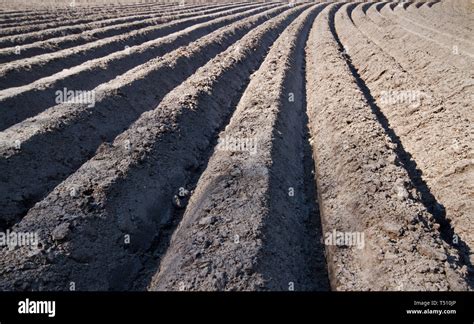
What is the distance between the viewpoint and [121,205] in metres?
4.13

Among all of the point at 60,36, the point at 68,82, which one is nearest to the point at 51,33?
the point at 60,36

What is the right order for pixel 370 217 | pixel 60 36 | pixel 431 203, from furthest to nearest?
pixel 60 36, pixel 431 203, pixel 370 217

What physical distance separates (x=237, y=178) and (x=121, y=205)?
140cm

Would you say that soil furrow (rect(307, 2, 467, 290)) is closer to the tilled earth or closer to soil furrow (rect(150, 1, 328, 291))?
the tilled earth

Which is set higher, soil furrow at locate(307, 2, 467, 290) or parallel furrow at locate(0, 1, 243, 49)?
parallel furrow at locate(0, 1, 243, 49)

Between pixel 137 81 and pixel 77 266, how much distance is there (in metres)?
5.05

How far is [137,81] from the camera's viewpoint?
25.1 feet

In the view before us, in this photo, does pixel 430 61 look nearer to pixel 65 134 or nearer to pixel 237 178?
pixel 237 178

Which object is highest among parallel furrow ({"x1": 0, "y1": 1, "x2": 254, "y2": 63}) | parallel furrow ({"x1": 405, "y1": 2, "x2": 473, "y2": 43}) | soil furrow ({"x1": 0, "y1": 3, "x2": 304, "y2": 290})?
parallel furrow ({"x1": 405, "y1": 2, "x2": 473, "y2": 43})

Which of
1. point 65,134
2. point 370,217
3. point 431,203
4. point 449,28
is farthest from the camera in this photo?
point 449,28

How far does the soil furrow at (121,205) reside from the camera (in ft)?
11.1

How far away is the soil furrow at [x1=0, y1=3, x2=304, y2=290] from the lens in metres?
3.39

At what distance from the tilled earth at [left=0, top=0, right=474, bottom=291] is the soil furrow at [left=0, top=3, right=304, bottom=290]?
0.06ft

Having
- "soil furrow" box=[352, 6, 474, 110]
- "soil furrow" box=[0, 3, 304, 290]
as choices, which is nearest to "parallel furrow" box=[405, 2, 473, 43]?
"soil furrow" box=[352, 6, 474, 110]
